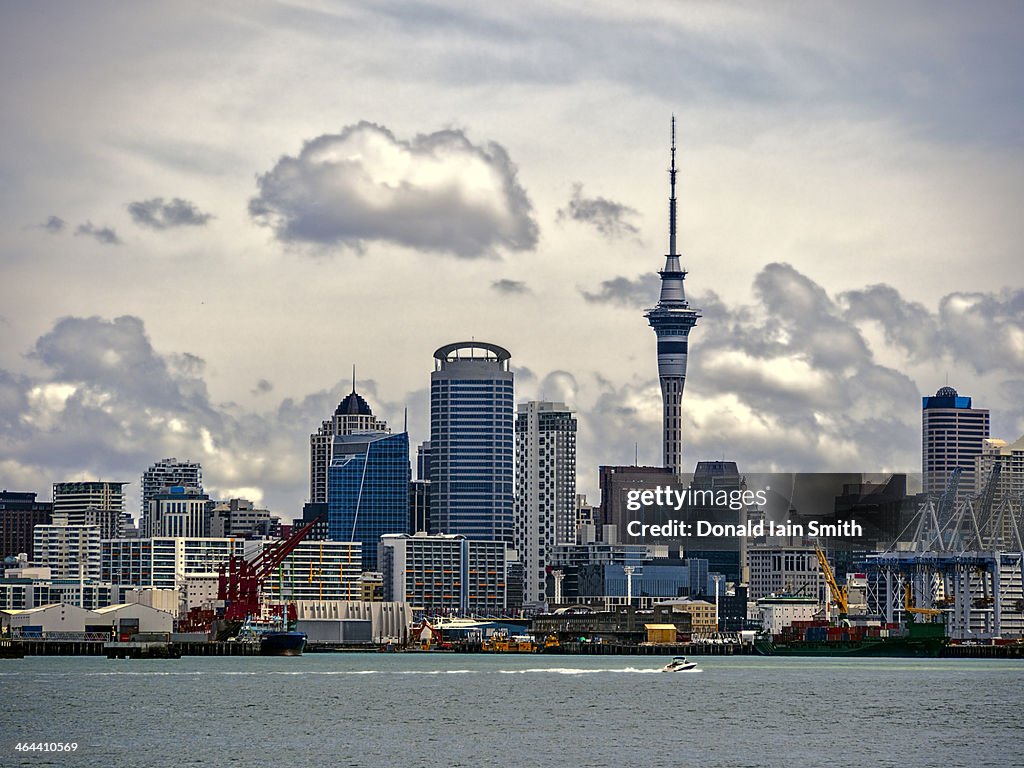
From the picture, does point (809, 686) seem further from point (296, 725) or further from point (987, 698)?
point (296, 725)

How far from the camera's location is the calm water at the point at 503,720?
4028 inches

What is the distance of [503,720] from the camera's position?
124625 mm

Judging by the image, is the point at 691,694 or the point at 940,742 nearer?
the point at 940,742

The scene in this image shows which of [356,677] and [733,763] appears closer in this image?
[733,763]

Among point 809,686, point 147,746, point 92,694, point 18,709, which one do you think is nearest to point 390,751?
point 147,746

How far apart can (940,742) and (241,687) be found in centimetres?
6499

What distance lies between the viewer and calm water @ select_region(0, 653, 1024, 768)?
102 meters

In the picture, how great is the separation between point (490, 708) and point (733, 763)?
37.8 meters

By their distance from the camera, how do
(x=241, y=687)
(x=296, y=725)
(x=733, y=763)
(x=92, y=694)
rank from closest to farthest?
1. (x=733, y=763)
2. (x=296, y=725)
3. (x=92, y=694)
4. (x=241, y=687)

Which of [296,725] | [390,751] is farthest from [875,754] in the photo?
[296,725]

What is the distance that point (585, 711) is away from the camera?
13338 cm

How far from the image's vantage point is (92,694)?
146 meters

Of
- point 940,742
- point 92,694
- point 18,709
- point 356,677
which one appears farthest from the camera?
point 356,677

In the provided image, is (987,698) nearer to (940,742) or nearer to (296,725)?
(940,742)
